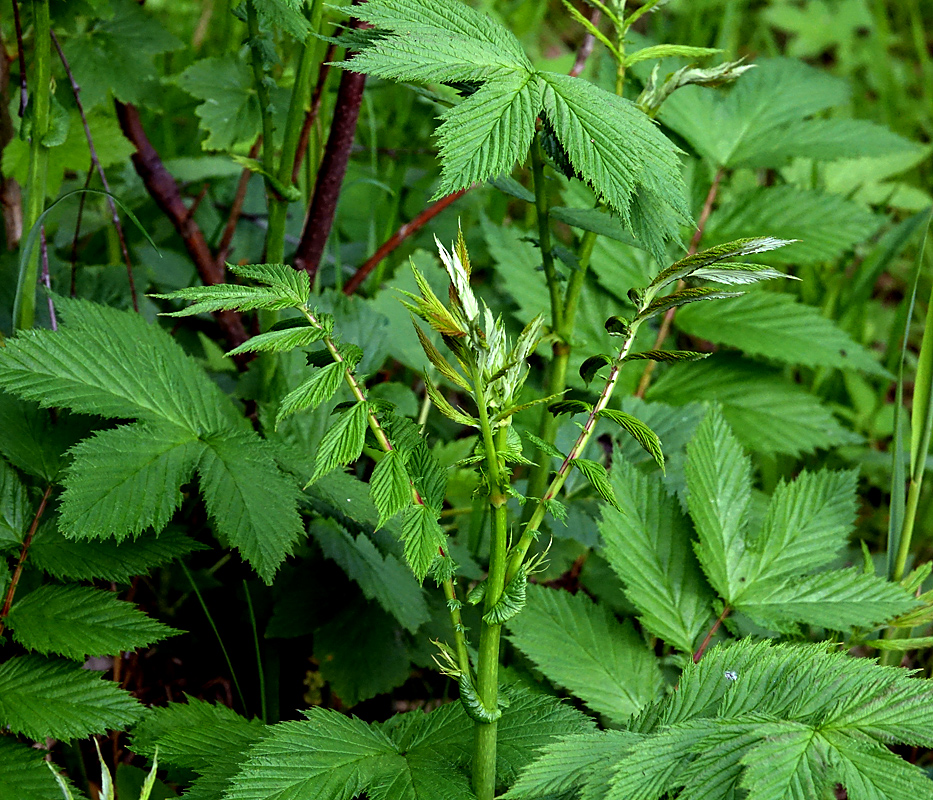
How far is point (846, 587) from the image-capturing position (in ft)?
4.50

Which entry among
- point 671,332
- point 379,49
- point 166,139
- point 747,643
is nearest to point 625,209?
point 379,49

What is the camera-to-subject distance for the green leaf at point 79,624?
3.73 ft

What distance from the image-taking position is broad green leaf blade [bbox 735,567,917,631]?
1328 mm

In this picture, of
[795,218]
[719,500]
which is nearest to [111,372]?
[719,500]

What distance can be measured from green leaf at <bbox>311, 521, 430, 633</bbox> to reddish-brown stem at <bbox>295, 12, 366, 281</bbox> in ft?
1.68

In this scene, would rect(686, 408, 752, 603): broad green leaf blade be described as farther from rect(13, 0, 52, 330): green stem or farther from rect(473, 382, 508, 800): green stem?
rect(13, 0, 52, 330): green stem

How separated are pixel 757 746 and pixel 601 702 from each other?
413 mm

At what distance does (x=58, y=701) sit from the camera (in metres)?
1.12

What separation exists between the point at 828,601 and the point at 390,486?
784 mm

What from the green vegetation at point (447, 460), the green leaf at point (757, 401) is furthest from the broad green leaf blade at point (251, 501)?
the green leaf at point (757, 401)

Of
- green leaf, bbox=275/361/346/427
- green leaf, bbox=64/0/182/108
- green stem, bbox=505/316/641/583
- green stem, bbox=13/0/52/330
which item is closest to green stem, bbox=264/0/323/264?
green stem, bbox=13/0/52/330

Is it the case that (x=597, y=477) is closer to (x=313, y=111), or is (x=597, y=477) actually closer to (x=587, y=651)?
(x=587, y=651)

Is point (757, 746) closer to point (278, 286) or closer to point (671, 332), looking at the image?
point (278, 286)

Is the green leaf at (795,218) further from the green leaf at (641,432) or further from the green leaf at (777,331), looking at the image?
the green leaf at (641,432)
